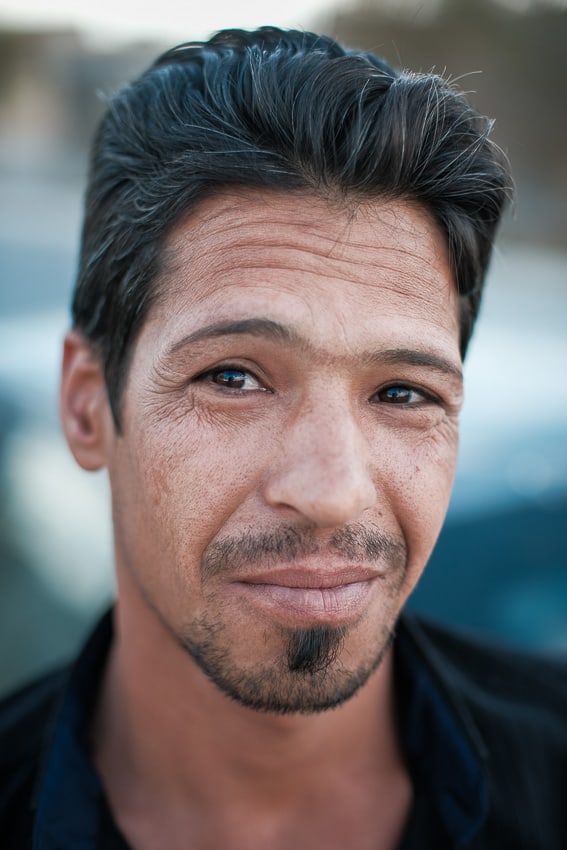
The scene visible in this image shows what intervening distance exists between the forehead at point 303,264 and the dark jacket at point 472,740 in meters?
1.06

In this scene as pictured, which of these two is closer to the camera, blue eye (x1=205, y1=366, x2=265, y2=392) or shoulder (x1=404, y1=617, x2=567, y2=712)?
blue eye (x1=205, y1=366, x2=265, y2=392)

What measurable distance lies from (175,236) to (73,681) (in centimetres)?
124

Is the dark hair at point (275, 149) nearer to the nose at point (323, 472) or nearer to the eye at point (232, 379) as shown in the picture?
the eye at point (232, 379)

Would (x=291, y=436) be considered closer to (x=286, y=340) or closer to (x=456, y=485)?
(x=286, y=340)

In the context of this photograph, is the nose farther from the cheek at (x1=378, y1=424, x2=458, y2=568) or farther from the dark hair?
the dark hair

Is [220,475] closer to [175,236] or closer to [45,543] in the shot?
[175,236]

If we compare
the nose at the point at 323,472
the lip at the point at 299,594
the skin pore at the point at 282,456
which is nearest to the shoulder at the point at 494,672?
the skin pore at the point at 282,456

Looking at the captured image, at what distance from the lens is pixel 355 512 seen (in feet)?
5.53

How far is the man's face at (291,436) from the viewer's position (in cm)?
173

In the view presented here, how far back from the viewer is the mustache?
1711mm

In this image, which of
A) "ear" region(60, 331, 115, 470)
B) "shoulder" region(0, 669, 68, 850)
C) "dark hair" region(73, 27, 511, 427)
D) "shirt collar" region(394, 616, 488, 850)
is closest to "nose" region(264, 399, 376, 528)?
"dark hair" region(73, 27, 511, 427)

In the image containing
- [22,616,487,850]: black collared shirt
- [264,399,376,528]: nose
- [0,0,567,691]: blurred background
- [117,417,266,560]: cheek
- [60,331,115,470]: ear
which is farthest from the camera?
[0,0,567,691]: blurred background

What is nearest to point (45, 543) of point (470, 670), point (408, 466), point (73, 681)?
point (73, 681)

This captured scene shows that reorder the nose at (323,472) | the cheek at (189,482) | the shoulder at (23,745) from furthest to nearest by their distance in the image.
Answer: the shoulder at (23,745) → the cheek at (189,482) → the nose at (323,472)
